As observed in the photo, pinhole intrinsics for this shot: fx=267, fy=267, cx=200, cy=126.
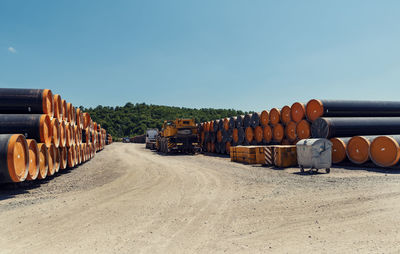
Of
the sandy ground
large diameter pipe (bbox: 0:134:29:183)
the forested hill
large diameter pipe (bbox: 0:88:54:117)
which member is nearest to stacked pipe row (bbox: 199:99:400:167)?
the sandy ground

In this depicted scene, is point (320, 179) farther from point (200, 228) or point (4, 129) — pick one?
point (4, 129)

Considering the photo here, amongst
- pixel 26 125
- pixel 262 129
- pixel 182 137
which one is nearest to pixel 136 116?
pixel 182 137

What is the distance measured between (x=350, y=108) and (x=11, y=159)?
17.4 m

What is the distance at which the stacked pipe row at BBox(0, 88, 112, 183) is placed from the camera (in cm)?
794

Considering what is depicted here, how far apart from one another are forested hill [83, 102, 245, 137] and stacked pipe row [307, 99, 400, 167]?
6568 cm

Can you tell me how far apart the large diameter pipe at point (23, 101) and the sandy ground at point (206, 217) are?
3175mm

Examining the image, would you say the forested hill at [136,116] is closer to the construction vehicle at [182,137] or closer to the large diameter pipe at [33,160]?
the construction vehicle at [182,137]

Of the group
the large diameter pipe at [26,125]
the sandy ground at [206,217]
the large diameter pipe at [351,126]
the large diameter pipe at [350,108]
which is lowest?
the sandy ground at [206,217]

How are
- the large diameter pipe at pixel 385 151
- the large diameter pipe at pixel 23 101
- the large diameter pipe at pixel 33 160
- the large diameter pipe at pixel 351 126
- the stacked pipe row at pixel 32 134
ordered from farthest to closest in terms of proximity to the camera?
the large diameter pipe at pixel 351 126 < the large diameter pipe at pixel 385 151 < the large diameter pipe at pixel 23 101 < the large diameter pipe at pixel 33 160 < the stacked pipe row at pixel 32 134

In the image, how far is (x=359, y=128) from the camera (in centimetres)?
1541

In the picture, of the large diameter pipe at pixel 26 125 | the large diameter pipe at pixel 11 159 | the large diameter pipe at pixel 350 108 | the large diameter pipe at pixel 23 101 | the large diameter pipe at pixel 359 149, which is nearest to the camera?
the large diameter pipe at pixel 11 159

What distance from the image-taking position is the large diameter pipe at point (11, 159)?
7699mm

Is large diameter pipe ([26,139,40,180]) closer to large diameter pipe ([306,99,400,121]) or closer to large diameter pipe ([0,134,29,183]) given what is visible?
large diameter pipe ([0,134,29,183])

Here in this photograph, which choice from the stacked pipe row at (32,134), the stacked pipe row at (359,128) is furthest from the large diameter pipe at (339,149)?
the stacked pipe row at (32,134)
